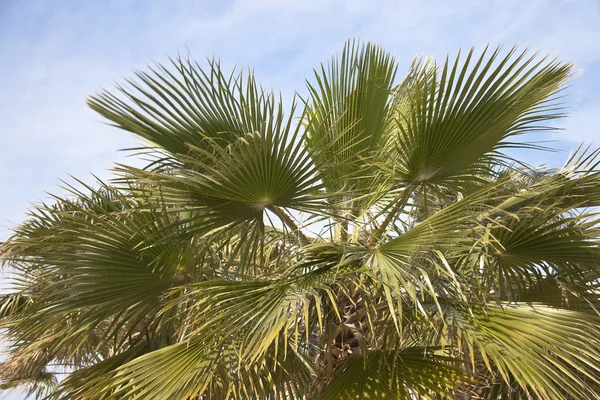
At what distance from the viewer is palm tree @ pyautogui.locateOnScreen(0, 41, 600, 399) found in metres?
3.15

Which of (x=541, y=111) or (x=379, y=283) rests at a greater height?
(x=541, y=111)

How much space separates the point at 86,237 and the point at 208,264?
0.97 metres

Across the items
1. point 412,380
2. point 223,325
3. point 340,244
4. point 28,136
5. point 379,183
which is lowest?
→ point 412,380

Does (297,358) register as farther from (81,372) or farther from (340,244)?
(81,372)

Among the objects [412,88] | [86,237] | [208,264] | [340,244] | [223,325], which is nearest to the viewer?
[223,325]

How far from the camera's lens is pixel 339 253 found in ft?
11.4

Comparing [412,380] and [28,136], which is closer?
[412,380]

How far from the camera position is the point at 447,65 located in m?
A: 3.52

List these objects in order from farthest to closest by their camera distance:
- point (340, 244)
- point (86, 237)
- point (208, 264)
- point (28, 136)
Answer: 1. point (28, 136)
2. point (208, 264)
3. point (86, 237)
4. point (340, 244)

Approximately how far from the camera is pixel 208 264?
14.4 ft

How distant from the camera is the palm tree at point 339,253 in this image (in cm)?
315

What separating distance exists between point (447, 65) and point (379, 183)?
0.91 meters

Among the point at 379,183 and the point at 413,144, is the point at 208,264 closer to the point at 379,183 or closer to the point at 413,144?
the point at 379,183

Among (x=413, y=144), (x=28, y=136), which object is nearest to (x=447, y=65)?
(x=413, y=144)
